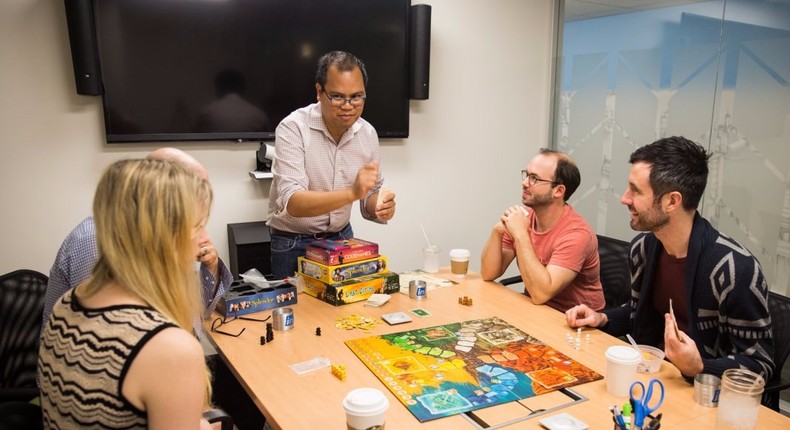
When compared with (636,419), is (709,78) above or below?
above

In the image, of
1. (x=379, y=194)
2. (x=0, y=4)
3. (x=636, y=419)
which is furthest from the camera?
(x=0, y=4)

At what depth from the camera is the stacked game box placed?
2135mm

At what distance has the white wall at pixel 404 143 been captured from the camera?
276cm

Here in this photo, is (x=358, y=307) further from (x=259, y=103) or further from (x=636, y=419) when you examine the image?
(x=259, y=103)

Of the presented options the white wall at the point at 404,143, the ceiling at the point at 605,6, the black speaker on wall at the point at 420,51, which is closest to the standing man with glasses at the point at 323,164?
the white wall at the point at 404,143

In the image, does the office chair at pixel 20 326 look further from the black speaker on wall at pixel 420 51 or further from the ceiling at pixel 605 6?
the ceiling at pixel 605 6

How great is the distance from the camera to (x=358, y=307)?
82.4 inches

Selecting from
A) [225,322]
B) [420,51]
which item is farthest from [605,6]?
[225,322]

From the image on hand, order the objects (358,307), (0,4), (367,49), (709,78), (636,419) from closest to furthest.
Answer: (636,419), (358,307), (0,4), (709,78), (367,49)

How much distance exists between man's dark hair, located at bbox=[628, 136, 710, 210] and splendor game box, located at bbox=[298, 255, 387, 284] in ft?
3.60

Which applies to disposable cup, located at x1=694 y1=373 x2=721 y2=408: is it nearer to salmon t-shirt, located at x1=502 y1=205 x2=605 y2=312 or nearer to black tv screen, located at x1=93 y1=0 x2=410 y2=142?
salmon t-shirt, located at x1=502 y1=205 x2=605 y2=312

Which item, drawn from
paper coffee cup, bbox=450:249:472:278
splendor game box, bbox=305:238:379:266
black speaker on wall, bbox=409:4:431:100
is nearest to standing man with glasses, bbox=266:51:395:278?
splendor game box, bbox=305:238:379:266

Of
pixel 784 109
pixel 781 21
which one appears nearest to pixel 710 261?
pixel 784 109

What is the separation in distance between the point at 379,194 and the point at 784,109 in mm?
2129
